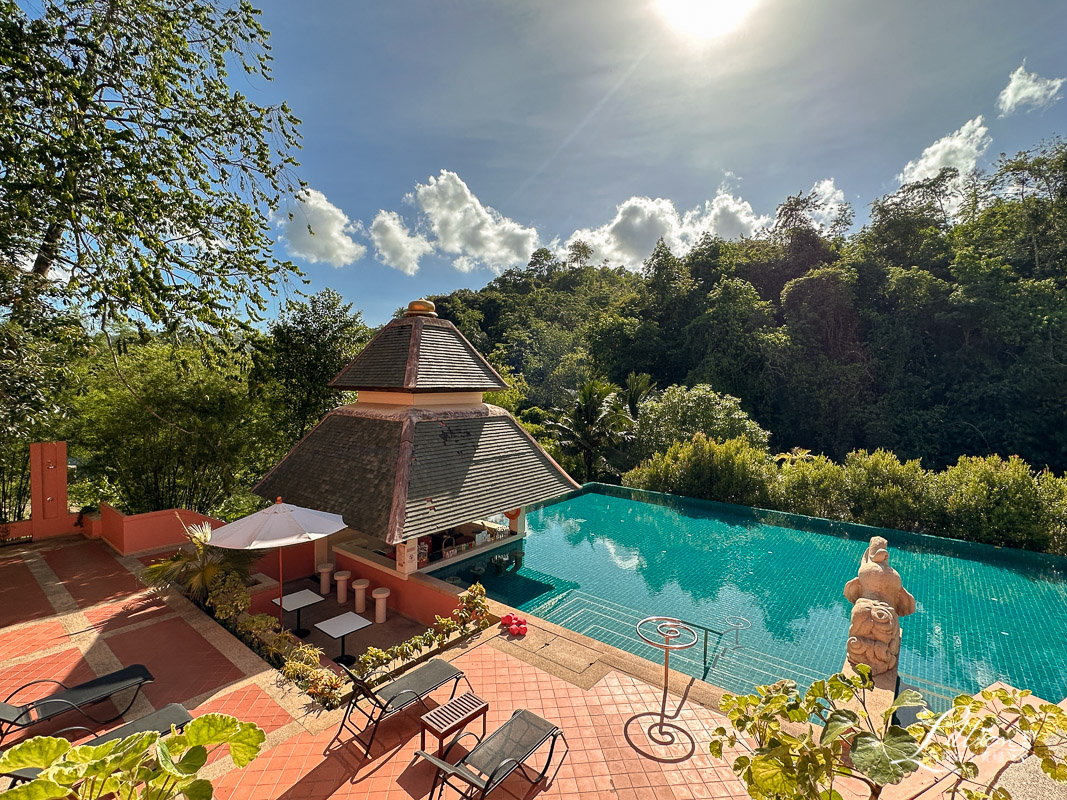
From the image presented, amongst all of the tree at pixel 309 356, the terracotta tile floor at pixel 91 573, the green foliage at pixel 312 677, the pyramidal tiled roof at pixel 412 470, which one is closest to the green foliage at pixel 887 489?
the pyramidal tiled roof at pixel 412 470

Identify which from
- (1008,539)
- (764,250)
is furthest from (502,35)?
(764,250)

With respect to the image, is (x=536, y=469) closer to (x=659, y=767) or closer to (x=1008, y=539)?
(x=659, y=767)

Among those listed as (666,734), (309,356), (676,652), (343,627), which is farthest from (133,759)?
(309,356)

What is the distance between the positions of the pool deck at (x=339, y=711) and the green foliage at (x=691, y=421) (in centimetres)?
1571

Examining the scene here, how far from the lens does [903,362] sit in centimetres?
2728

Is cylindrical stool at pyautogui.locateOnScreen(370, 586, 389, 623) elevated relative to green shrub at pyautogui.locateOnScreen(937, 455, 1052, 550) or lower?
lower

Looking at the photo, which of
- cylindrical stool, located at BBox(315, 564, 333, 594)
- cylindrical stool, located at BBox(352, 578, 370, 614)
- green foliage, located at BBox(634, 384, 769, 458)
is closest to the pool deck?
cylindrical stool, located at BBox(352, 578, 370, 614)

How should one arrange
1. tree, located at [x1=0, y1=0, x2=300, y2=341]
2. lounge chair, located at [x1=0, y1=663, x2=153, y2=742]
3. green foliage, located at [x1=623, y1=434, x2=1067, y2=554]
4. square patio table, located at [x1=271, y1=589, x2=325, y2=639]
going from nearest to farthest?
lounge chair, located at [x1=0, y1=663, x2=153, y2=742], tree, located at [x1=0, y1=0, x2=300, y2=341], square patio table, located at [x1=271, y1=589, x2=325, y2=639], green foliage, located at [x1=623, y1=434, x2=1067, y2=554]

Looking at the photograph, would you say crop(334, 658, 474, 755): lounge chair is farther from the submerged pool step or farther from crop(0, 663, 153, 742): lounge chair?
the submerged pool step

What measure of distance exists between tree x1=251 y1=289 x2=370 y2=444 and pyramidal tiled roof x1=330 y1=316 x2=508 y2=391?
4963 mm

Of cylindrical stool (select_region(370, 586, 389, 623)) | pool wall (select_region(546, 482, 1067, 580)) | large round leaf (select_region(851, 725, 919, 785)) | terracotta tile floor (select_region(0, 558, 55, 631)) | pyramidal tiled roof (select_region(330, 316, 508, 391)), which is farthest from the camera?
pool wall (select_region(546, 482, 1067, 580))

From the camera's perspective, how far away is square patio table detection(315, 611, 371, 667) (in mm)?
7391

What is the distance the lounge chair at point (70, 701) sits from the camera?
15.9 ft

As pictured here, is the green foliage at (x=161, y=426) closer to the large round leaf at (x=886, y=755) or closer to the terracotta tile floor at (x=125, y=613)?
the terracotta tile floor at (x=125, y=613)
